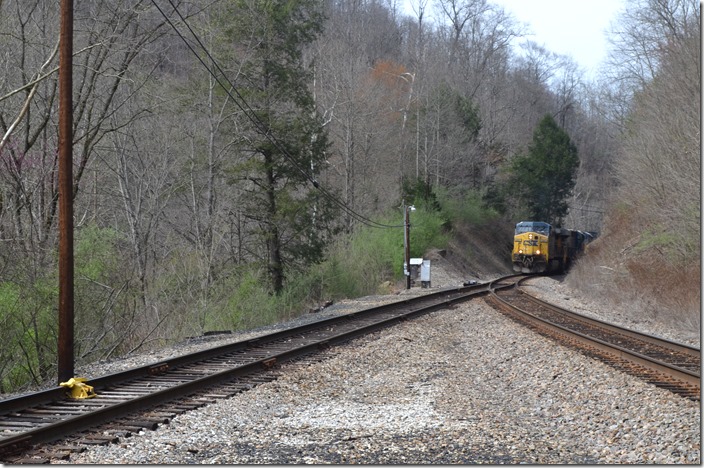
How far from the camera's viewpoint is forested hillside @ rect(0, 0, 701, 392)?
17828 mm

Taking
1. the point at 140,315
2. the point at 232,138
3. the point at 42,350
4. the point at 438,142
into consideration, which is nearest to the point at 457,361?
the point at 42,350

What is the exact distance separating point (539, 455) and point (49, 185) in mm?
16266

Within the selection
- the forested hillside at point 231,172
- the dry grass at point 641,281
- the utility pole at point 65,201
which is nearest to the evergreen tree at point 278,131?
the forested hillside at point 231,172

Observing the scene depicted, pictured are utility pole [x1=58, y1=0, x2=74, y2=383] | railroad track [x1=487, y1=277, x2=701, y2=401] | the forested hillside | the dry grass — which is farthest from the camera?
the dry grass

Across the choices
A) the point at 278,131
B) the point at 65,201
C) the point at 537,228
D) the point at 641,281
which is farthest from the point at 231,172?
the point at 537,228

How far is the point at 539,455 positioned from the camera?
6.72m

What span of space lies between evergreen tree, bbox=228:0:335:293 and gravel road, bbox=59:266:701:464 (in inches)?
678

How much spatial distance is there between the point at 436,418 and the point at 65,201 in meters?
5.97

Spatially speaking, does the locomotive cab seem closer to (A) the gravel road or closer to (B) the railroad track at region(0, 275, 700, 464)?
(B) the railroad track at region(0, 275, 700, 464)

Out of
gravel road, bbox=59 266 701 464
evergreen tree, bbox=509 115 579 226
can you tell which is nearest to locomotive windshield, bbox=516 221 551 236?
evergreen tree, bbox=509 115 579 226

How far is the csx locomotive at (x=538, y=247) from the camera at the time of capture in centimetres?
4691

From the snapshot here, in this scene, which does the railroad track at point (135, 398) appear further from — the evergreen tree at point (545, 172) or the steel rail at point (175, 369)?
the evergreen tree at point (545, 172)

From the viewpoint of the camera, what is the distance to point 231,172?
96.5 feet

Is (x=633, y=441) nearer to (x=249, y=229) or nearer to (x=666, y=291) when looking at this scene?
(x=666, y=291)
